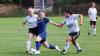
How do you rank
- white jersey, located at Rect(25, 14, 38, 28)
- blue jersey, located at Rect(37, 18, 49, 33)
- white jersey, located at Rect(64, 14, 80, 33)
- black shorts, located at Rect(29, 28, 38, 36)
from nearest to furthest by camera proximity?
1. blue jersey, located at Rect(37, 18, 49, 33)
2. white jersey, located at Rect(64, 14, 80, 33)
3. black shorts, located at Rect(29, 28, 38, 36)
4. white jersey, located at Rect(25, 14, 38, 28)

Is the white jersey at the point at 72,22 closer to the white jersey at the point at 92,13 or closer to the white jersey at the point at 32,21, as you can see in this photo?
the white jersey at the point at 32,21

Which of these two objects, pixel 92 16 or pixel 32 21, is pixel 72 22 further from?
pixel 92 16

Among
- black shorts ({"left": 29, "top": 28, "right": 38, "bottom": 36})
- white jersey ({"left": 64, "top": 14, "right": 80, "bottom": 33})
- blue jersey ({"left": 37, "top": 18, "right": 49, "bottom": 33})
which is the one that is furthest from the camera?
black shorts ({"left": 29, "top": 28, "right": 38, "bottom": 36})

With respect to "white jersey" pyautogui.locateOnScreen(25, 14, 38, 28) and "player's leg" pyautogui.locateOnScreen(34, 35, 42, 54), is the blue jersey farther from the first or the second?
"white jersey" pyautogui.locateOnScreen(25, 14, 38, 28)

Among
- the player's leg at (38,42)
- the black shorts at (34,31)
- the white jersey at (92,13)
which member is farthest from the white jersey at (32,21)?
the white jersey at (92,13)

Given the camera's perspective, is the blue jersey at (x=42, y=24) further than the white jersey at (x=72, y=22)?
No

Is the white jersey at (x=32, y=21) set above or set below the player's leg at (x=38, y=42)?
above

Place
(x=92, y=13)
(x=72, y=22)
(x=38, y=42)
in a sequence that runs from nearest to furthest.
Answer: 1. (x=38, y=42)
2. (x=72, y=22)
3. (x=92, y=13)

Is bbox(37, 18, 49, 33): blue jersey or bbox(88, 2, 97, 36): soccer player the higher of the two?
bbox(37, 18, 49, 33): blue jersey

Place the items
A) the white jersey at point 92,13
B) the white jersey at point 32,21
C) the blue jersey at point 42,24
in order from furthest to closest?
1. the white jersey at point 92,13
2. the white jersey at point 32,21
3. the blue jersey at point 42,24

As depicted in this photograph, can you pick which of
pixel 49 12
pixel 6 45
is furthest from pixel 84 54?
pixel 49 12

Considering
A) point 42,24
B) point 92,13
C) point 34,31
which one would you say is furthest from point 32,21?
point 92,13

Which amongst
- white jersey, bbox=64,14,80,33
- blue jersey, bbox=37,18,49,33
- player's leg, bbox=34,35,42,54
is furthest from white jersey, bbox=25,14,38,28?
white jersey, bbox=64,14,80,33

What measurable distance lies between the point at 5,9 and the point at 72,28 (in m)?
52.7
